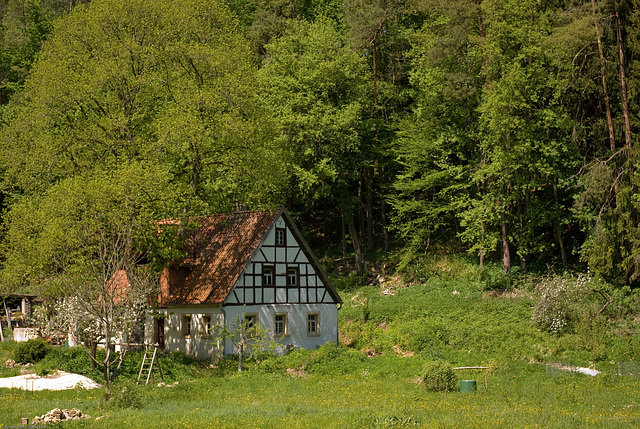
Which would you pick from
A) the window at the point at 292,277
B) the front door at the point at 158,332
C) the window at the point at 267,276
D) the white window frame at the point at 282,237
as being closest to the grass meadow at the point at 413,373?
the window at the point at 292,277

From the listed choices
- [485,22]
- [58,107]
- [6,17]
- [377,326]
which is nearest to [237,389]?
[377,326]

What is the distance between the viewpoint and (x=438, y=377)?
24969 mm

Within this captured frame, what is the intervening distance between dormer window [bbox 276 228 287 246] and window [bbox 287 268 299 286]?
143 cm

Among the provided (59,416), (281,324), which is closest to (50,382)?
(59,416)

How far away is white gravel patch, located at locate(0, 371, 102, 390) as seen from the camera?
2611 centimetres

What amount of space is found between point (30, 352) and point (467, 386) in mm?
18431

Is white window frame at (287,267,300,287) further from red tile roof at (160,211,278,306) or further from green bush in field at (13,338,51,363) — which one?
green bush in field at (13,338,51,363)

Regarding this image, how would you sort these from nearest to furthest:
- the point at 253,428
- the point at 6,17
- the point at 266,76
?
the point at 253,428 < the point at 266,76 < the point at 6,17

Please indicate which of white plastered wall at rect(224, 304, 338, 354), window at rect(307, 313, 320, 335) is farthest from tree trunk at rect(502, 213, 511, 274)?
window at rect(307, 313, 320, 335)

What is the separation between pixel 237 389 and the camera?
26797 millimetres

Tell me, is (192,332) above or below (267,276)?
below

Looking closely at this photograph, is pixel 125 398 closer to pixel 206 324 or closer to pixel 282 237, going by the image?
pixel 206 324

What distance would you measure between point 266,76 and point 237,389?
2634 centimetres

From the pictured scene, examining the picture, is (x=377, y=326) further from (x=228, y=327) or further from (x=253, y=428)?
(x=253, y=428)
